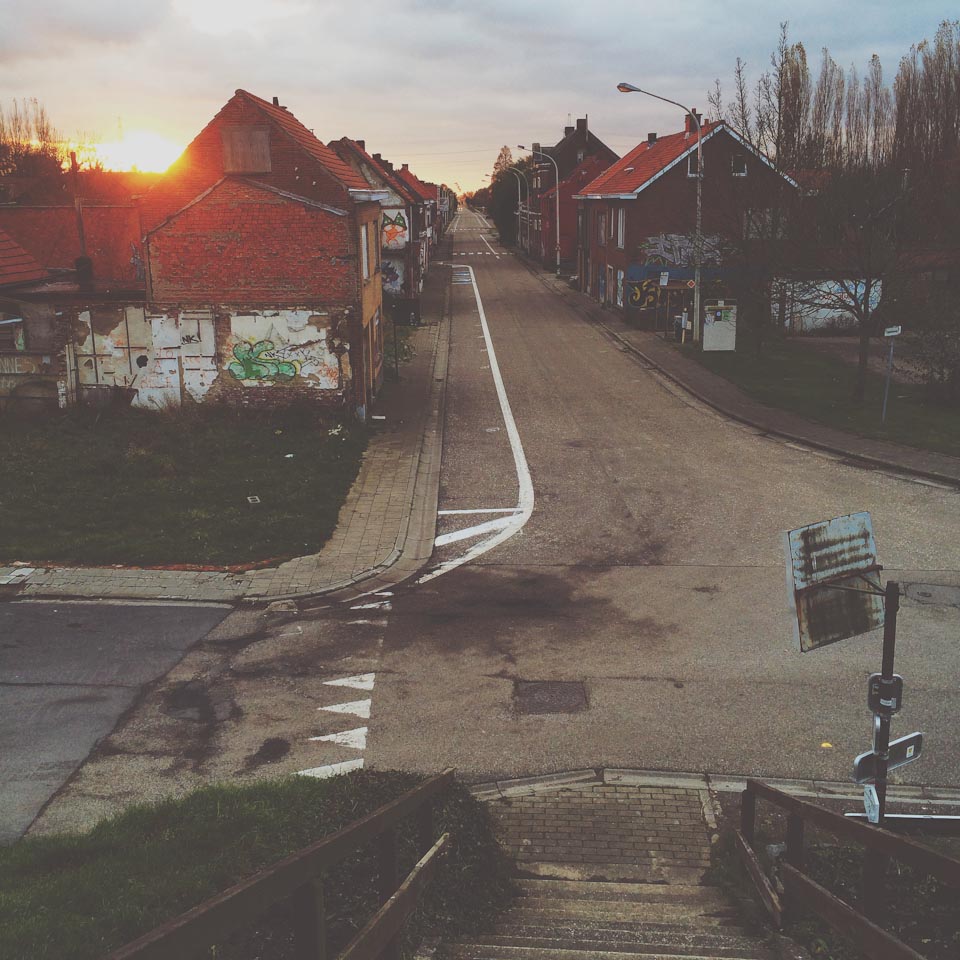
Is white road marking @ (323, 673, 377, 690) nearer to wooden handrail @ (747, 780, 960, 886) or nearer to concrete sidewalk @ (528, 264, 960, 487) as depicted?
A: wooden handrail @ (747, 780, 960, 886)

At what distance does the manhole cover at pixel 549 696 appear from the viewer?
31.6 feet

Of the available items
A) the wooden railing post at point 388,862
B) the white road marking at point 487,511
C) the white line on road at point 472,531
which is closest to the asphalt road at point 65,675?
the white line on road at point 472,531

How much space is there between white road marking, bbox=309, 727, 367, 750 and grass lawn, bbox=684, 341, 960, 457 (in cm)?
1410

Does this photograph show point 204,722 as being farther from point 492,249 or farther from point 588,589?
point 492,249

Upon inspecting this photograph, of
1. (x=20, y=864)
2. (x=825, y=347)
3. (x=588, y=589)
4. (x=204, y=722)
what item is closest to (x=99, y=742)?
(x=204, y=722)

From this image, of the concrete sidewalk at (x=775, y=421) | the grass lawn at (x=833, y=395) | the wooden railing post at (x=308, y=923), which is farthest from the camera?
the grass lawn at (x=833, y=395)

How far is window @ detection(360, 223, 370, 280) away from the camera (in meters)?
21.4

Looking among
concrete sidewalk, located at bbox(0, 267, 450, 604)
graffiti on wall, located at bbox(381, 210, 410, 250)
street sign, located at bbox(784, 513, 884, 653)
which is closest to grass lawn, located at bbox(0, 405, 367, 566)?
concrete sidewalk, located at bbox(0, 267, 450, 604)

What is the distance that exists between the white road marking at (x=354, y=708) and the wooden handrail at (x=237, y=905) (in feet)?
18.0

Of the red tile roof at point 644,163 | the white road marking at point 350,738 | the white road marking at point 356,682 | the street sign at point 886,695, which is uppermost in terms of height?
the red tile roof at point 644,163

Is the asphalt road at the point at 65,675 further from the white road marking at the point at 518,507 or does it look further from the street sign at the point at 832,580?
the street sign at the point at 832,580

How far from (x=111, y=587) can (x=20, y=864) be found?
6525 mm

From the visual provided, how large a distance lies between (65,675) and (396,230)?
3776 cm

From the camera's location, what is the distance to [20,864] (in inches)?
255
